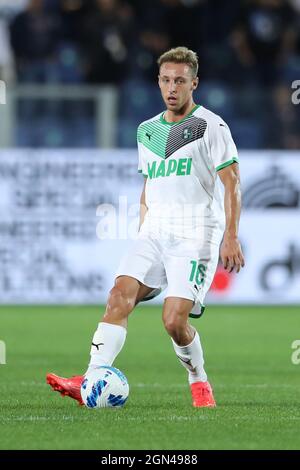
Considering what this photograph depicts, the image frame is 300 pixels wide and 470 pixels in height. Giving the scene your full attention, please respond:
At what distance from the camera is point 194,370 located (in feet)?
26.9

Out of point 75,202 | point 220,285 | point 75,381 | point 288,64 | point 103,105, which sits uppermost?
point 288,64

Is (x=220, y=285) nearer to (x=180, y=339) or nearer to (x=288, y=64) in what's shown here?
(x=288, y=64)

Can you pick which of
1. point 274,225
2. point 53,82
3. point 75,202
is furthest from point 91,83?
point 274,225

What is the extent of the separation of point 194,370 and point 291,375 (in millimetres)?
2438

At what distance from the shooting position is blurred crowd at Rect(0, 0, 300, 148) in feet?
60.1

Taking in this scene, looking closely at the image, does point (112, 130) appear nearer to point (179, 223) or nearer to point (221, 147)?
point (179, 223)

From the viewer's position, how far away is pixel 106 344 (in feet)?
25.8

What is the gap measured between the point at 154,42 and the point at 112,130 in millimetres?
1599

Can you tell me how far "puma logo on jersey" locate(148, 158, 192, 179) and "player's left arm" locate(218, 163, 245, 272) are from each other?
0.30m

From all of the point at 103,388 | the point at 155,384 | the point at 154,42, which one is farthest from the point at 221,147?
the point at 154,42

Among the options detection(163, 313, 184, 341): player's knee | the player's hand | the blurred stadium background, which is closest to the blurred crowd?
the blurred stadium background

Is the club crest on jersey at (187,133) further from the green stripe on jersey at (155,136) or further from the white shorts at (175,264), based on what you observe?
the white shorts at (175,264)

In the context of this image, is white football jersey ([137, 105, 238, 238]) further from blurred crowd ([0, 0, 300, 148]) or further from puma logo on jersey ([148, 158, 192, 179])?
blurred crowd ([0, 0, 300, 148])

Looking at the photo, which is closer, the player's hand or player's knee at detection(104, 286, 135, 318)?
the player's hand
